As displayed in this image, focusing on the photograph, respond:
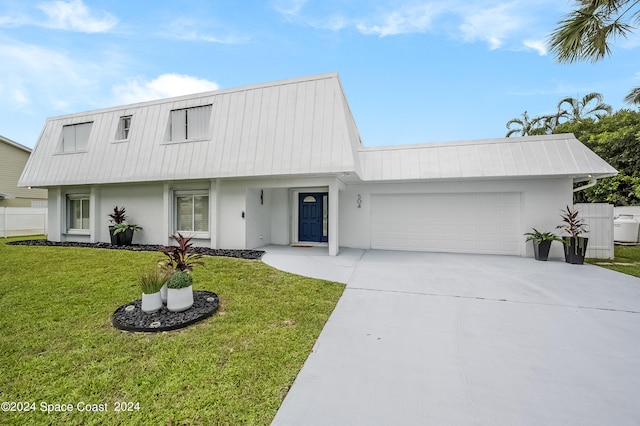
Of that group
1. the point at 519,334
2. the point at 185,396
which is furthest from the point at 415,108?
the point at 185,396

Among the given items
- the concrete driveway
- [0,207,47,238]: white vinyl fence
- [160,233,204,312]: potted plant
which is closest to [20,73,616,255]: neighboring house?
the concrete driveway

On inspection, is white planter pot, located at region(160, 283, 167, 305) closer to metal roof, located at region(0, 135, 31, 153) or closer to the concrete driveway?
the concrete driveway

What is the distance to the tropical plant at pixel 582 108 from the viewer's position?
1792cm

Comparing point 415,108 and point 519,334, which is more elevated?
point 415,108

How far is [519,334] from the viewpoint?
3258mm

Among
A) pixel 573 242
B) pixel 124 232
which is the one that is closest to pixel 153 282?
pixel 124 232

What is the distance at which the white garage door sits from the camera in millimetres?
Answer: 8445

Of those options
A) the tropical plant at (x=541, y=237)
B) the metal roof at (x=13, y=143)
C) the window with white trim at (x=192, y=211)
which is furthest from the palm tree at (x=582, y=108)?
the metal roof at (x=13, y=143)

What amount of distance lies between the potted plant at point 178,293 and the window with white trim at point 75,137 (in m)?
10.4

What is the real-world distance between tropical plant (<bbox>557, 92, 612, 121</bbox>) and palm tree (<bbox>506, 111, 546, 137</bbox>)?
131 centimetres

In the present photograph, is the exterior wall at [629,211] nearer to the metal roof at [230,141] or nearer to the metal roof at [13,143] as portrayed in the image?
the metal roof at [230,141]

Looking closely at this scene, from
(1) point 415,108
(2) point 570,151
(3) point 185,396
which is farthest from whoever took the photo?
(1) point 415,108

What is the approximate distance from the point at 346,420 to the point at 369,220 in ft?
25.8

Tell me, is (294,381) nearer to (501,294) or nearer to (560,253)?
(501,294)
